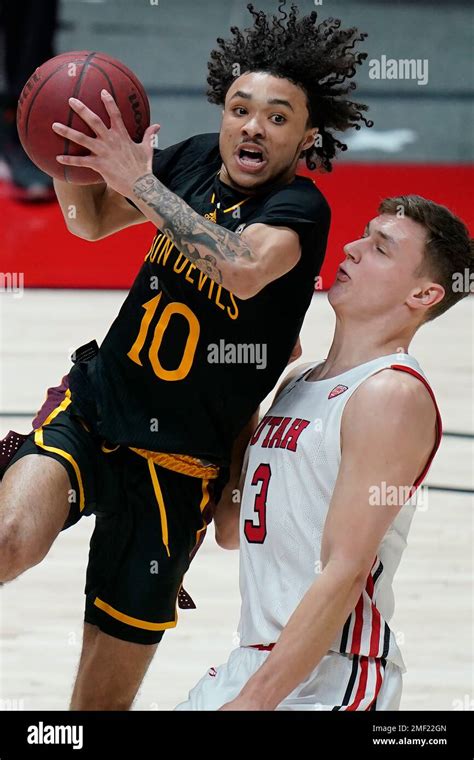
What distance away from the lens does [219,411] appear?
358cm

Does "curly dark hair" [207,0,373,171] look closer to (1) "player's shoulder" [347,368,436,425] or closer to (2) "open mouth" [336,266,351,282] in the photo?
(2) "open mouth" [336,266,351,282]

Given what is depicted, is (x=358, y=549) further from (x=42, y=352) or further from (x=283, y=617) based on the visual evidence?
(x=42, y=352)

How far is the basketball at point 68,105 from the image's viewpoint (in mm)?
3338

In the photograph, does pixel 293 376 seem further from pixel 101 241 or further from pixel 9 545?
pixel 101 241

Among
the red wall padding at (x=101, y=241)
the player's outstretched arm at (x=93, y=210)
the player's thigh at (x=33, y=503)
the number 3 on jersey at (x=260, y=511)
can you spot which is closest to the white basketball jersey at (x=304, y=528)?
the number 3 on jersey at (x=260, y=511)

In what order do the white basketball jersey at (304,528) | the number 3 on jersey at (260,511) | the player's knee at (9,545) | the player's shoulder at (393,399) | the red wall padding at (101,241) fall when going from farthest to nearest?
1. the red wall padding at (101,241)
2. the player's knee at (9,545)
3. the number 3 on jersey at (260,511)
4. the white basketball jersey at (304,528)
5. the player's shoulder at (393,399)

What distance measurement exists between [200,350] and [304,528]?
0.71 meters

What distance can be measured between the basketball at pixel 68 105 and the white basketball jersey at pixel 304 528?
906 millimetres

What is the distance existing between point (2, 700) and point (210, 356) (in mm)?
1714

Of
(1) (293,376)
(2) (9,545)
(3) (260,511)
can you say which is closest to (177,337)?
(1) (293,376)

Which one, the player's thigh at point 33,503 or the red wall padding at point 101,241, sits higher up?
the red wall padding at point 101,241

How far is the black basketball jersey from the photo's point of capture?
3523mm

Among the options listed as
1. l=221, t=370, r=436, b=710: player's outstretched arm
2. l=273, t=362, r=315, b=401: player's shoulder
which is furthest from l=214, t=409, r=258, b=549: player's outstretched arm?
l=221, t=370, r=436, b=710: player's outstretched arm

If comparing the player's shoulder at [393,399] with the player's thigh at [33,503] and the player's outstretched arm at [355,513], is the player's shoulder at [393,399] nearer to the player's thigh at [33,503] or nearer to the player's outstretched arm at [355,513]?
the player's outstretched arm at [355,513]
